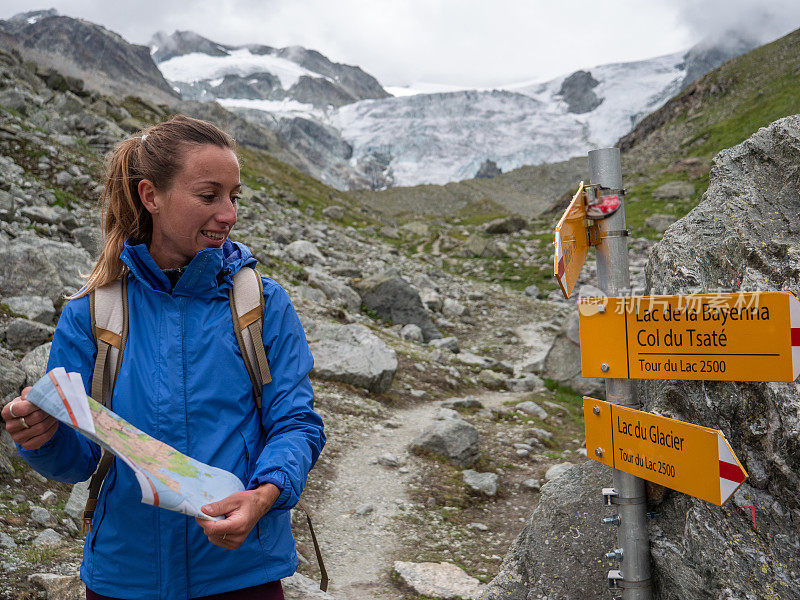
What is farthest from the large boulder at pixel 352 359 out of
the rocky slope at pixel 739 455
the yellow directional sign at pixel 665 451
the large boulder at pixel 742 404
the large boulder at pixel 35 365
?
the yellow directional sign at pixel 665 451

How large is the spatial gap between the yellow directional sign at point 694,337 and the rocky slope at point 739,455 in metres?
0.49

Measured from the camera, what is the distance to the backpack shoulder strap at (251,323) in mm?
2275

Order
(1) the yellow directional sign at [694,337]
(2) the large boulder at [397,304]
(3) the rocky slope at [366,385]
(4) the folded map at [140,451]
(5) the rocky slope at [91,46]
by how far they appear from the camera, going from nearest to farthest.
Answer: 1. (4) the folded map at [140,451]
2. (1) the yellow directional sign at [694,337]
3. (3) the rocky slope at [366,385]
4. (2) the large boulder at [397,304]
5. (5) the rocky slope at [91,46]

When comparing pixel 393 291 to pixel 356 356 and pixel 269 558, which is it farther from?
pixel 269 558

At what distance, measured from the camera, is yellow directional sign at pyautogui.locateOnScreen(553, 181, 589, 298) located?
2602 mm

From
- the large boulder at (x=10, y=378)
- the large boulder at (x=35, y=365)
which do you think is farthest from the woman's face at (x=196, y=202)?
the large boulder at (x=35, y=365)

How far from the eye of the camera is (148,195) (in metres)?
2.42

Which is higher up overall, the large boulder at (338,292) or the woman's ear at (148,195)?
the woman's ear at (148,195)

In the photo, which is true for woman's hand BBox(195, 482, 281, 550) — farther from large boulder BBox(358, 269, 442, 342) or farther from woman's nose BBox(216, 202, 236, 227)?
large boulder BBox(358, 269, 442, 342)

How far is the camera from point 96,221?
607 inches

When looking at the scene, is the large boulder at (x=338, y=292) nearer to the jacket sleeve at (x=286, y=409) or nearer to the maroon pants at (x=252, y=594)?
the jacket sleeve at (x=286, y=409)

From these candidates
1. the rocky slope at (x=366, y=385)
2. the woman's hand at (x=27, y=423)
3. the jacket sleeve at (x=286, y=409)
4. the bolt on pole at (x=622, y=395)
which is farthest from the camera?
the rocky slope at (x=366, y=385)

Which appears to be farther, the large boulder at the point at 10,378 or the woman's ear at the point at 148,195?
the large boulder at the point at 10,378

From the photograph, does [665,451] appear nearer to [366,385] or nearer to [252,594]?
A: [252,594]
